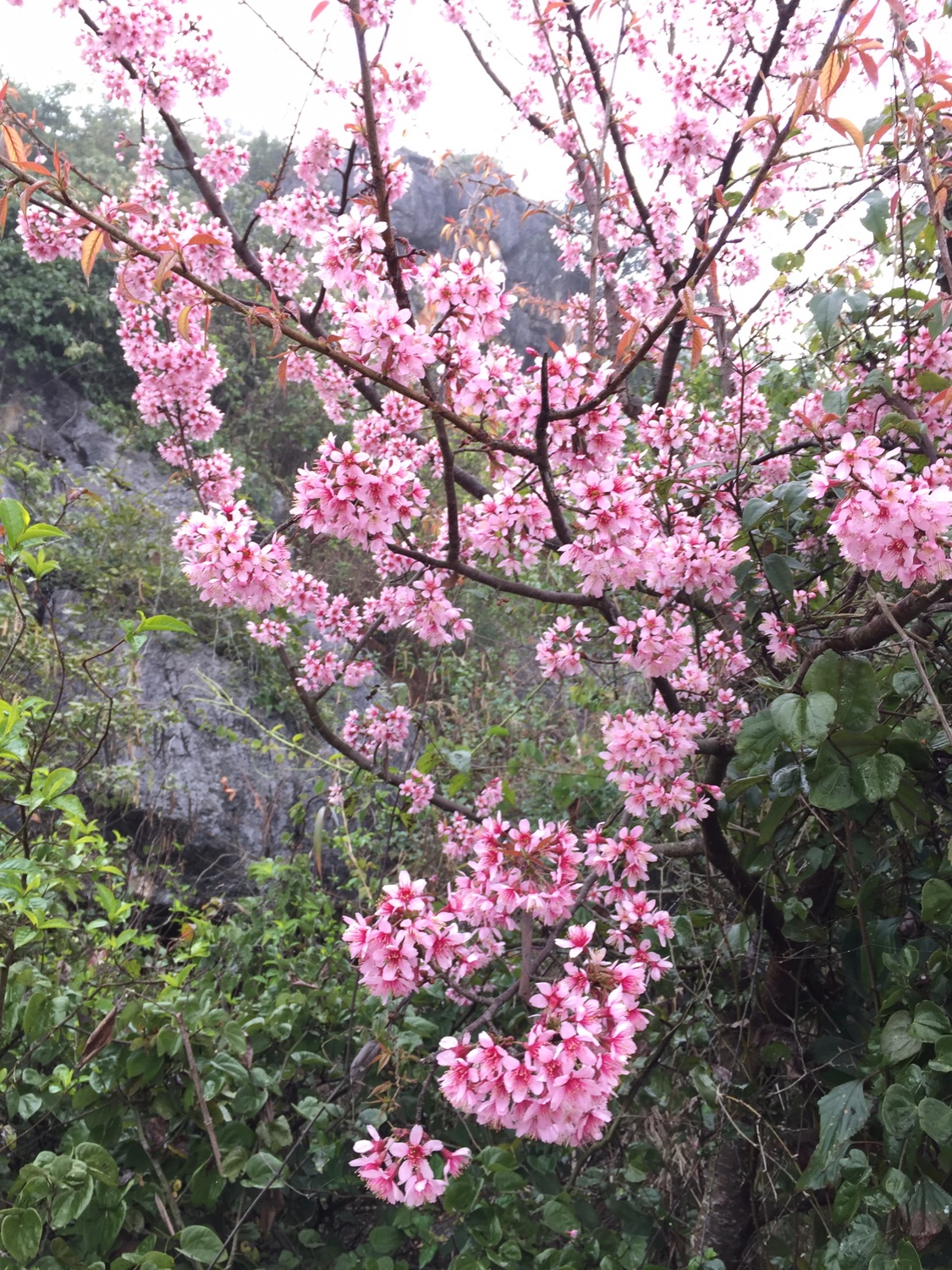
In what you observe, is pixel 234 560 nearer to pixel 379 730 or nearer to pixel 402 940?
pixel 402 940

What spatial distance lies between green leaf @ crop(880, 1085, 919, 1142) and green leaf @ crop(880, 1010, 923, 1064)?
0.11 feet

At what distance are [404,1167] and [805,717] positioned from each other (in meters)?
0.73

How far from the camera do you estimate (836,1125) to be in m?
1.02

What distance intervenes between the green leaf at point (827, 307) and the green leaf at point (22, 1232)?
1702 millimetres

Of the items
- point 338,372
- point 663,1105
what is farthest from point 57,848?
point 338,372

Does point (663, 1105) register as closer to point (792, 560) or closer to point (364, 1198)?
point (364, 1198)

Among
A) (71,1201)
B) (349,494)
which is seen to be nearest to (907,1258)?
(71,1201)

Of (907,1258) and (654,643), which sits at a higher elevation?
(654,643)

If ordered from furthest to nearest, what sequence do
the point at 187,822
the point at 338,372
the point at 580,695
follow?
the point at 187,822 < the point at 580,695 < the point at 338,372

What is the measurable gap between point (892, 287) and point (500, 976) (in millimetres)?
1673

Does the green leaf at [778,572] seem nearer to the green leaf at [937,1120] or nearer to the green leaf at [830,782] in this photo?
the green leaf at [830,782]

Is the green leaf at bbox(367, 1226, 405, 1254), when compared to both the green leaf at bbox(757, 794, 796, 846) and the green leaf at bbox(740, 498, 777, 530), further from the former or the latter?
the green leaf at bbox(740, 498, 777, 530)

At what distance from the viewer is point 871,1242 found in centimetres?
94

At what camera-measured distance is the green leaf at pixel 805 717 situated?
985mm
